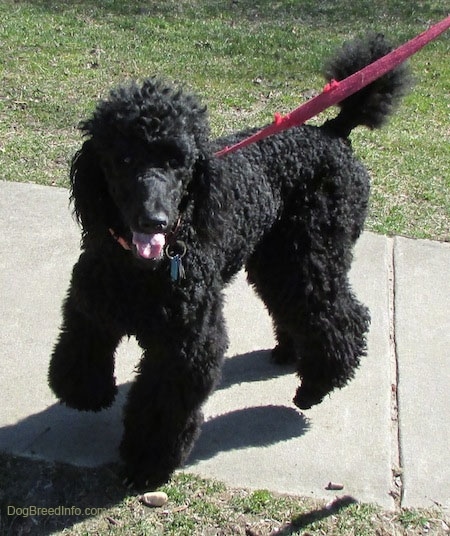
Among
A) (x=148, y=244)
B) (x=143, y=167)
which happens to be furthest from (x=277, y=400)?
(x=143, y=167)

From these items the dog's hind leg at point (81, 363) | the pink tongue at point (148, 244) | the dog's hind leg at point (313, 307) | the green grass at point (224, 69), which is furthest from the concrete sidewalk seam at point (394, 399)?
the pink tongue at point (148, 244)

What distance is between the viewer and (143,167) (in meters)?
2.73

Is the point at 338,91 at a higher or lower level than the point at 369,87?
lower

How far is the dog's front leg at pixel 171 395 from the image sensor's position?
3.14 meters

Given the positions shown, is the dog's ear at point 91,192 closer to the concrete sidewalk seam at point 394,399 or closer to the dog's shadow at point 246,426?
the dog's shadow at point 246,426

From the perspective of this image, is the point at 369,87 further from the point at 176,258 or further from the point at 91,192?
the point at 91,192

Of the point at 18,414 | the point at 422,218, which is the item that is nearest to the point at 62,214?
the point at 18,414

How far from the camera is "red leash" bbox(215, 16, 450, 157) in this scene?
3316 millimetres

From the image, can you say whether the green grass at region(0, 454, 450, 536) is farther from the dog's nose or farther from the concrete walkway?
the dog's nose

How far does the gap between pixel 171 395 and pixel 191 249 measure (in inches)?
23.5

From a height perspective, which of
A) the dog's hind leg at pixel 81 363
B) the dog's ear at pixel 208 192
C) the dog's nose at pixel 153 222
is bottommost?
the dog's hind leg at pixel 81 363

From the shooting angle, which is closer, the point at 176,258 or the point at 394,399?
the point at 176,258

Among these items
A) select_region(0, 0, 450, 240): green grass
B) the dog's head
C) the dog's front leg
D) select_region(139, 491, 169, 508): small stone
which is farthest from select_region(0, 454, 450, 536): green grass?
select_region(0, 0, 450, 240): green grass

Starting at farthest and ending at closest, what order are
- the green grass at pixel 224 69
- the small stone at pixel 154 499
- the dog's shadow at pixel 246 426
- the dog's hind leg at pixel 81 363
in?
the green grass at pixel 224 69 < the dog's shadow at pixel 246 426 < the dog's hind leg at pixel 81 363 < the small stone at pixel 154 499
